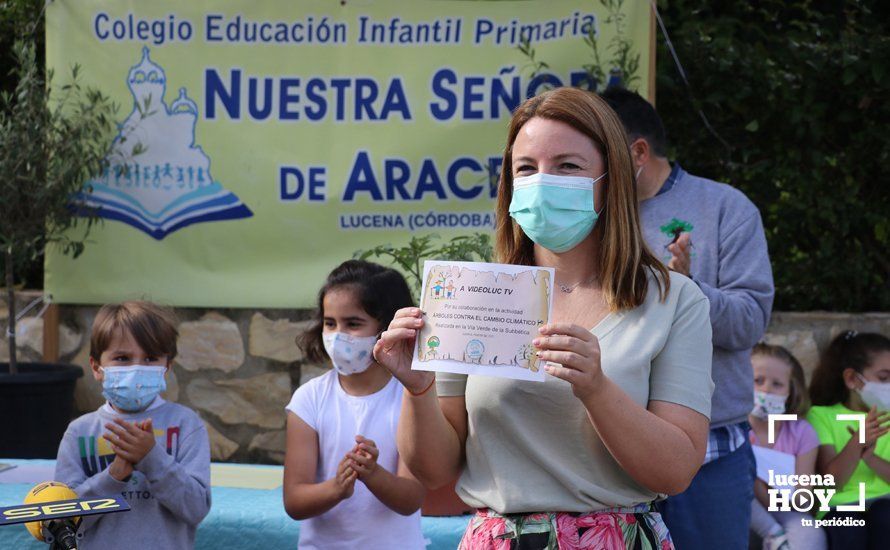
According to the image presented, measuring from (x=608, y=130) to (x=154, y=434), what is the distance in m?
1.83

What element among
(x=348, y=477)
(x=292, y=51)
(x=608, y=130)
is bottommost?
(x=348, y=477)

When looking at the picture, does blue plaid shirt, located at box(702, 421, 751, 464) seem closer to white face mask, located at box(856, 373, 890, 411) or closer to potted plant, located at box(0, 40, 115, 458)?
white face mask, located at box(856, 373, 890, 411)

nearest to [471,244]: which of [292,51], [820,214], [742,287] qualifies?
[742,287]

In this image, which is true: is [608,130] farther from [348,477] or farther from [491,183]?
[491,183]

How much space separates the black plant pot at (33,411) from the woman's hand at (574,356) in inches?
161

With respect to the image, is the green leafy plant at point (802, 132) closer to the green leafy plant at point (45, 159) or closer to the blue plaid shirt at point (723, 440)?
the blue plaid shirt at point (723, 440)

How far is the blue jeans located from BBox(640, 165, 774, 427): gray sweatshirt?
14 cm

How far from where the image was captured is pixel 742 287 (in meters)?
3.13

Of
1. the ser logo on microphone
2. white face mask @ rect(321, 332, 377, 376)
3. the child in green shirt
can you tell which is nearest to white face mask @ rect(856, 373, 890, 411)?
the child in green shirt

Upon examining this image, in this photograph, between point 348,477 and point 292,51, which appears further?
point 292,51

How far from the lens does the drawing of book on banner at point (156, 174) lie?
18.2 ft

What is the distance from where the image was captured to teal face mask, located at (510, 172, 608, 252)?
192cm

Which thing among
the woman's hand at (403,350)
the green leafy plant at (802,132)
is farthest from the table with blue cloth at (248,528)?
the green leafy plant at (802,132)

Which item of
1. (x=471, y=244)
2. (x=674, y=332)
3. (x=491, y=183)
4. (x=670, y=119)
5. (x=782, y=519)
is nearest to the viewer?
(x=674, y=332)
